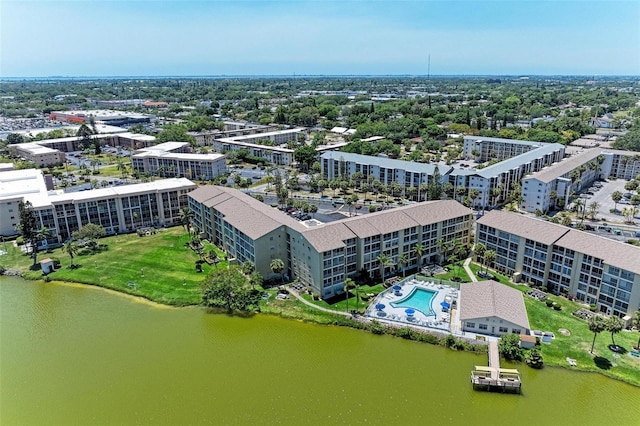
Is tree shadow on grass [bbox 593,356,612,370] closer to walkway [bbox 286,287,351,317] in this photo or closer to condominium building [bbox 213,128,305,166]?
walkway [bbox 286,287,351,317]

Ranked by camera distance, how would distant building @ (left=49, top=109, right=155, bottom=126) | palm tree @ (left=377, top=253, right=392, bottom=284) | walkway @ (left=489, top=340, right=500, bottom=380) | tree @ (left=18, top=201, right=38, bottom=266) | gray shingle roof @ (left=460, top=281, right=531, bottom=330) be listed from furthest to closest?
distant building @ (left=49, top=109, right=155, bottom=126) → tree @ (left=18, top=201, right=38, bottom=266) → palm tree @ (left=377, top=253, right=392, bottom=284) → gray shingle roof @ (left=460, top=281, right=531, bottom=330) → walkway @ (left=489, top=340, right=500, bottom=380)

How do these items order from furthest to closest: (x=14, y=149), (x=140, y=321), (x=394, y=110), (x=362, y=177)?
(x=394, y=110), (x=14, y=149), (x=362, y=177), (x=140, y=321)

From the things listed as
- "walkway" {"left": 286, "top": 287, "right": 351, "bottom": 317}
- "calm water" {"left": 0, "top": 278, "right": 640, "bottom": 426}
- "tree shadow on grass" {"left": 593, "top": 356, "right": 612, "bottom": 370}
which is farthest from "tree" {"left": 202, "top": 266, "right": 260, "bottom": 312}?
"tree shadow on grass" {"left": 593, "top": 356, "right": 612, "bottom": 370}

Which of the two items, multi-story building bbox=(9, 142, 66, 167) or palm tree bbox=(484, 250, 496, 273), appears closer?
palm tree bbox=(484, 250, 496, 273)

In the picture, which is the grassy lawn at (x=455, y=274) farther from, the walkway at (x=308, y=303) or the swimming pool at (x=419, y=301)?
the walkway at (x=308, y=303)

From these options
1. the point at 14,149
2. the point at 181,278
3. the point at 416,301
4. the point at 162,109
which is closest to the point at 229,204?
the point at 181,278

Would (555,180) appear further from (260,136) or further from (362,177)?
(260,136)

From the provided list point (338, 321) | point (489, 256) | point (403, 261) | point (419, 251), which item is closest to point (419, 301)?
point (403, 261)
